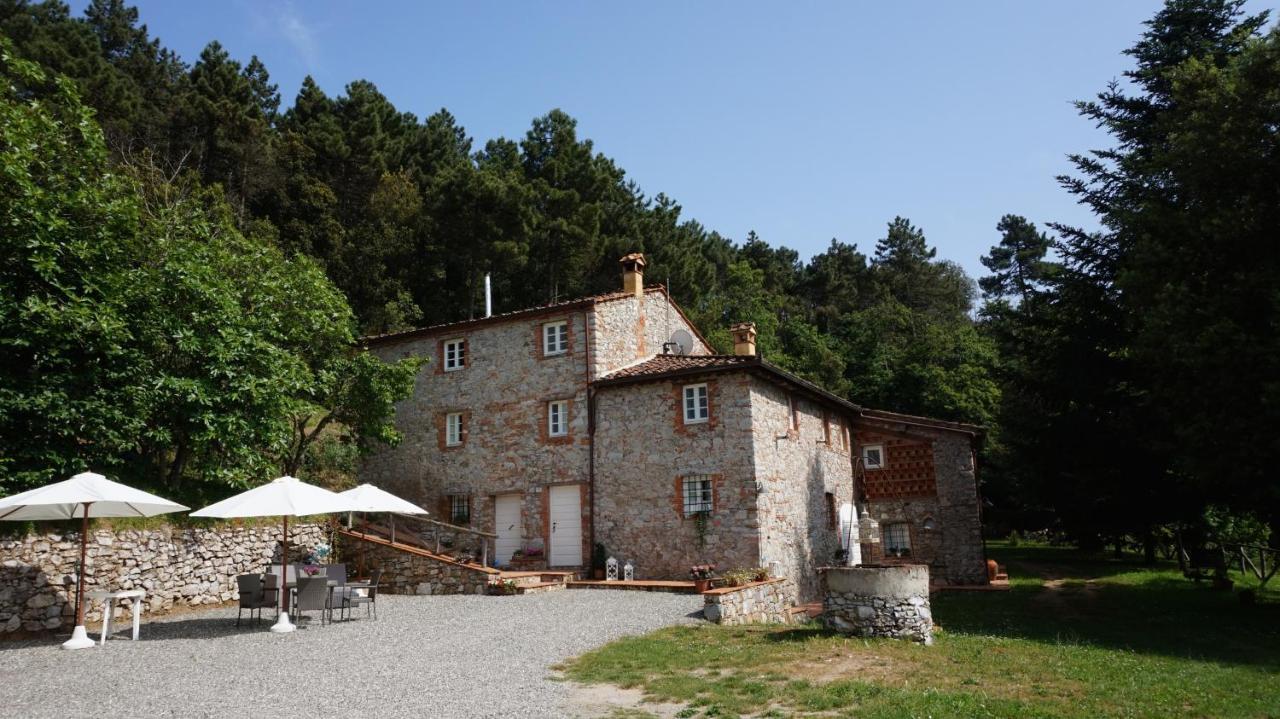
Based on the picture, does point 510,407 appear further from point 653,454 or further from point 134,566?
point 134,566

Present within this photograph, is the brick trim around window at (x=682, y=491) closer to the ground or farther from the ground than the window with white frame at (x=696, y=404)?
closer to the ground

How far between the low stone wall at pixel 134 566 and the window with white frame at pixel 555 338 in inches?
278

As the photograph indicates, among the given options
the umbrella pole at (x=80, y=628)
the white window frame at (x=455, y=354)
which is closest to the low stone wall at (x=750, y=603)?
the umbrella pole at (x=80, y=628)

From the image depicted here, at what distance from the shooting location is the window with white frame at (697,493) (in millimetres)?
17938

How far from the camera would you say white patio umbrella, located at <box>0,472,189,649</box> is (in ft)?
34.9

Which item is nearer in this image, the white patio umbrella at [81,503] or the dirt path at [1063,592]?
the white patio umbrella at [81,503]

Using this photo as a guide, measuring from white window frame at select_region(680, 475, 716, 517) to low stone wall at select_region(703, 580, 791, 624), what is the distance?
238cm

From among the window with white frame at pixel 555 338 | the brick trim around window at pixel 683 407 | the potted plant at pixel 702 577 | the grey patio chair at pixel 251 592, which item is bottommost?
the potted plant at pixel 702 577

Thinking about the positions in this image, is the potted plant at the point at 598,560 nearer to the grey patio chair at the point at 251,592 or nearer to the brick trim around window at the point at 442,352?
the brick trim around window at the point at 442,352

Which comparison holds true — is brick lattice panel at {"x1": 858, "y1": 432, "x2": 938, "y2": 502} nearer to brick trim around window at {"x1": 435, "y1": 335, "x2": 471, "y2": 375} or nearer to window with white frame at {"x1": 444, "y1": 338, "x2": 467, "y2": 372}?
brick trim around window at {"x1": 435, "y1": 335, "x2": 471, "y2": 375}

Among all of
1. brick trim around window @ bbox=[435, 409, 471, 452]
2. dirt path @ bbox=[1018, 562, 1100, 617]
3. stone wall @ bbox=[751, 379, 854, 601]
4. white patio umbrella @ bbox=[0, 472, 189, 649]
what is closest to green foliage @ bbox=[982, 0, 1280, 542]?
dirt path @ bbox=[1018, 562, 1100, 617]

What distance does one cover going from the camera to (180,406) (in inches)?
582

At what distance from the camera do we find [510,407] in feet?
68.6

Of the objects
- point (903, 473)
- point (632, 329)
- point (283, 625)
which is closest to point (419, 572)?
point (283, 625)
